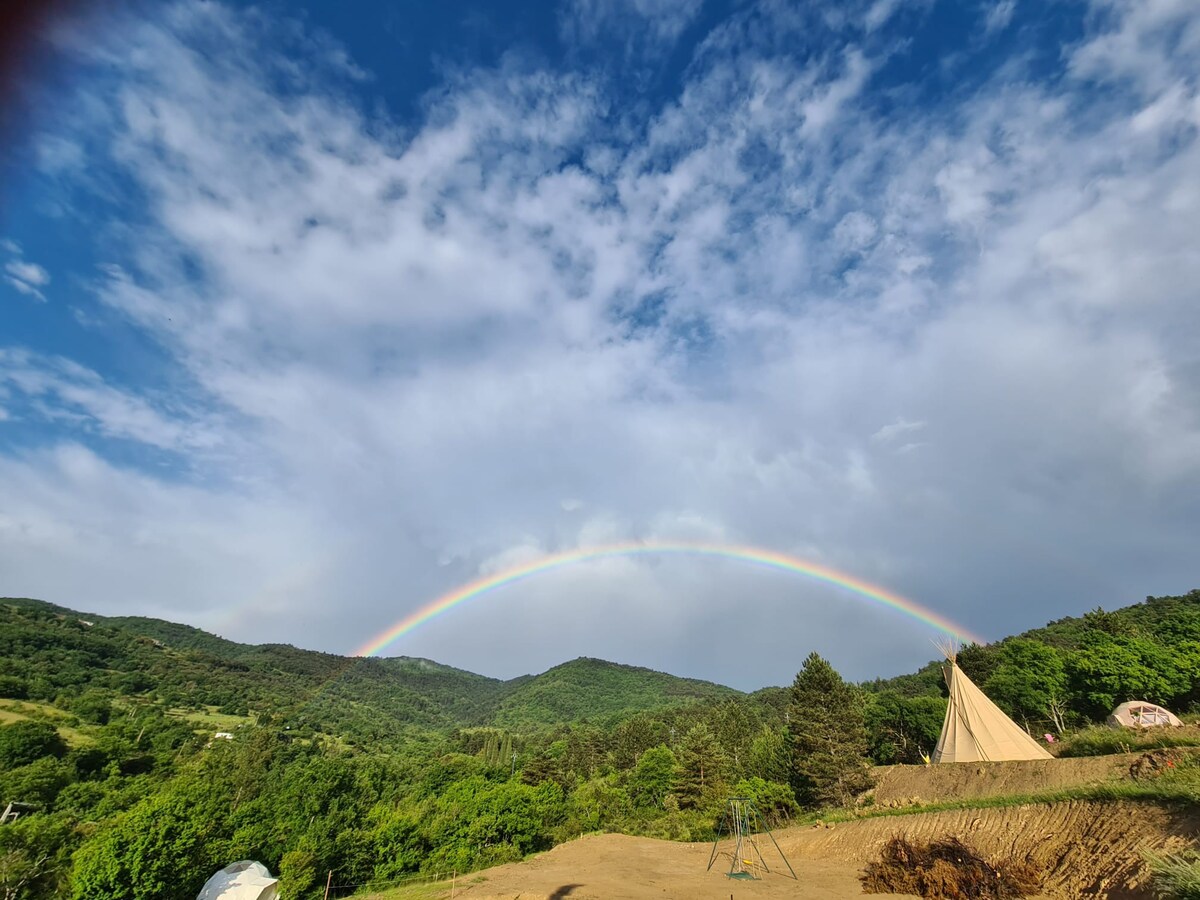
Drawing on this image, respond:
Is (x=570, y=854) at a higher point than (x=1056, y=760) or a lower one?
lower

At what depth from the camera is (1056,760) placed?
851 inches

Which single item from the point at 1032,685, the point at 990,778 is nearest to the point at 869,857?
the point at 990,778

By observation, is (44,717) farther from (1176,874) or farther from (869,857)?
(1176,874)

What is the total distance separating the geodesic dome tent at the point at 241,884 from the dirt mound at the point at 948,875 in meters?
35.4

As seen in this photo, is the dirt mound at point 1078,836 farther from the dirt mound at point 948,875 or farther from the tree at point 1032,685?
the tree at point 1032,685

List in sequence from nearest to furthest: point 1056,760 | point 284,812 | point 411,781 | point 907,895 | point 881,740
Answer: point 907,895, point 1056,760, point 284,812, point 881,740, point 411,781

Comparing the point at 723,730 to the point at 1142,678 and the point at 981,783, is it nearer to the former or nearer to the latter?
the point at 1142,678

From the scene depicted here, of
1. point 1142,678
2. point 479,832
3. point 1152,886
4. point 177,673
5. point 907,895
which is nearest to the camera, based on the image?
point 1152,886

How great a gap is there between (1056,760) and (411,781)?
86.8 meters

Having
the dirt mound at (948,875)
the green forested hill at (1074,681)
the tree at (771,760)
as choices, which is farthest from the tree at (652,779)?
the dirt mound at (948,875)

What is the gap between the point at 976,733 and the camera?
28.9 meters

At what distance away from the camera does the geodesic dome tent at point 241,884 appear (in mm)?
30547

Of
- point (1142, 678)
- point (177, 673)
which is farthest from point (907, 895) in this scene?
point (177, 673)

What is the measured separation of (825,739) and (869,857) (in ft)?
65.7
